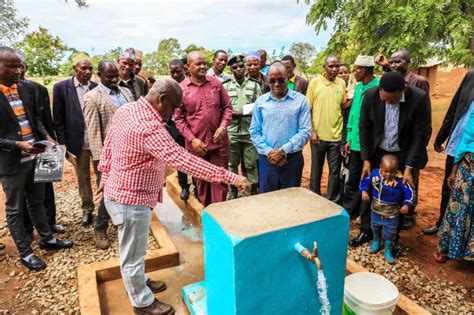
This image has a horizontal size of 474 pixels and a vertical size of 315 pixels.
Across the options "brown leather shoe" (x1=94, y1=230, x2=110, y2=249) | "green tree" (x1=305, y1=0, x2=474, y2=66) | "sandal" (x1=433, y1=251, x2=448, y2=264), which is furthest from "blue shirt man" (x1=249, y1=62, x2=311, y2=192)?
"green tree" (x1=305, y1=0, x2=474, y2=66)

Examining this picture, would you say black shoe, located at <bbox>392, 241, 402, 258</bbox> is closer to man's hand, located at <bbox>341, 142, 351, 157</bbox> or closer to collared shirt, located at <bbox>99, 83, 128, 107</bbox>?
man's hand, located at <bbox>341, 142, 351, 157</bbox>

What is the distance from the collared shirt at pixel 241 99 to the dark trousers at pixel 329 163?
3.10ft

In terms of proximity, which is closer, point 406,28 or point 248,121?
point 248,121

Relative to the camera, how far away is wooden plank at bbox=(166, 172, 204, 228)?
14.3ft

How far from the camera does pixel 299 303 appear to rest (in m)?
1.95

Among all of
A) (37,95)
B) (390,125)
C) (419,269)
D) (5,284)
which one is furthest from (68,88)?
(419,269)

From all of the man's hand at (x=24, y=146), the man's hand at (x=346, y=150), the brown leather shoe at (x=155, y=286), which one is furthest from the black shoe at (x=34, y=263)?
the man's hand at (x=346, y=150)

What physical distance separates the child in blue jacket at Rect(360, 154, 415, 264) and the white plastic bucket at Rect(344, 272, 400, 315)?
0.96m

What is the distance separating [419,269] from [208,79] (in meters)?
2.92

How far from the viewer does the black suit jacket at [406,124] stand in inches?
129

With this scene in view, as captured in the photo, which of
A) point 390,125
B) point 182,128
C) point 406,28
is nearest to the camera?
point 390,125

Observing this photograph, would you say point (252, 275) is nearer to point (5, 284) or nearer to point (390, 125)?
point (390, 125)

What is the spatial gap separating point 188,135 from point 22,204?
1.78m

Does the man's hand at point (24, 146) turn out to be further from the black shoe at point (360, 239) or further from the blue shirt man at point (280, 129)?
the black shoe at point (360, 239)
